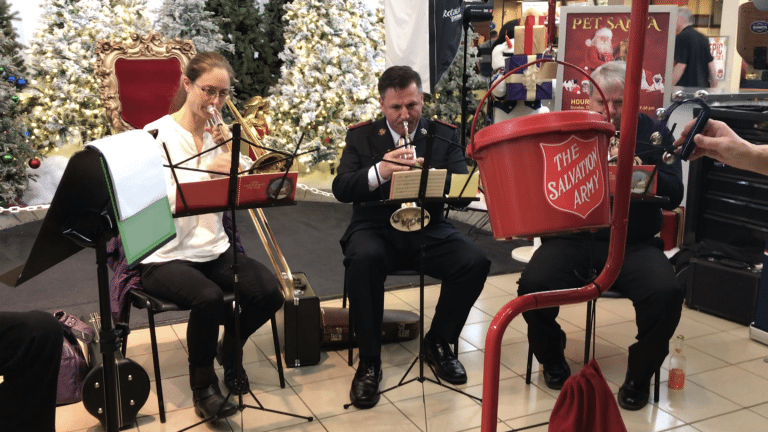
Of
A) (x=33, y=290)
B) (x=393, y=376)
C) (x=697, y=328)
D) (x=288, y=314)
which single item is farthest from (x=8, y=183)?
(x=697, y=328)

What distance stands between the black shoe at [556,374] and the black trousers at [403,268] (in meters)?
0.41

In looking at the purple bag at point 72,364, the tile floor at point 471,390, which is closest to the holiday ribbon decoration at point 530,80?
the tile floor at point 471,390

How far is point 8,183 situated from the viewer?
561 centimetres

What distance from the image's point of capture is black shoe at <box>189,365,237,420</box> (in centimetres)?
268

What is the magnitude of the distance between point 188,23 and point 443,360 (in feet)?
15.6

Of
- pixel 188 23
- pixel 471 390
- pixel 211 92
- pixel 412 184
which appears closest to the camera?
pixel 412 184

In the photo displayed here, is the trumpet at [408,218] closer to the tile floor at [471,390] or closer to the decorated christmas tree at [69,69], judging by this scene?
the tile floor at [471,390]

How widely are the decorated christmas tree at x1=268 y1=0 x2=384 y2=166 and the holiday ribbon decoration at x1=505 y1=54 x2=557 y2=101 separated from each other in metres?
1.93

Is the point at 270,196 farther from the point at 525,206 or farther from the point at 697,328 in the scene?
the point at 697,328

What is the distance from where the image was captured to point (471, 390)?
298 centimetres

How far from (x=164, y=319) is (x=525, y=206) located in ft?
10.6

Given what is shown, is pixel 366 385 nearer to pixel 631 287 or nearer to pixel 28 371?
pixel 631 287

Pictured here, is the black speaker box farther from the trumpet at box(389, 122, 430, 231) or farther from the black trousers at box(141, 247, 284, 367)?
the black trousers at box(141, 247, 284, 367)

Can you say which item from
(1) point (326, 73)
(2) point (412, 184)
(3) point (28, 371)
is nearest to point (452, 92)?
(1) point (326, 73)
